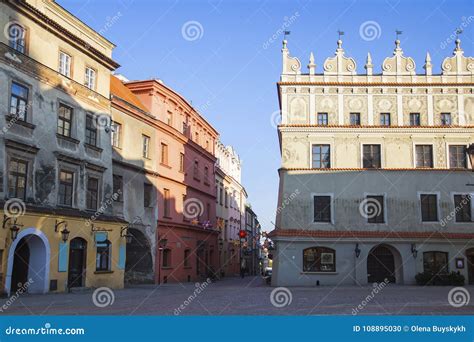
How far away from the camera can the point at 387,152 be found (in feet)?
110

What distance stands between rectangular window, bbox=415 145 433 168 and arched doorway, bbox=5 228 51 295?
23.1m

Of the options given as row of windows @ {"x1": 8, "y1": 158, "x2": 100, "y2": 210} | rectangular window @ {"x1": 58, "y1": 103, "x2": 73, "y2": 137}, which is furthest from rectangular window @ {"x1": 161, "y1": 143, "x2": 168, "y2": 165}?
rectangular window @ {"x1": 58, "y1": 103, "x2": 73, "y2": 137}

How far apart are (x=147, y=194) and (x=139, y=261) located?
178 inches

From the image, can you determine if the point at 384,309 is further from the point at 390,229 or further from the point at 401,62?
the point at 401,62

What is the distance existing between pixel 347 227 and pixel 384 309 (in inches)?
668

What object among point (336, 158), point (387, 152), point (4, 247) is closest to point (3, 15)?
point (4, 247)

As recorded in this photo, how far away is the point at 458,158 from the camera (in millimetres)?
33500

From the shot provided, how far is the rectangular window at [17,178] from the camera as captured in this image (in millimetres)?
21516

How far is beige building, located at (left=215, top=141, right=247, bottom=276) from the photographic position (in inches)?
2130

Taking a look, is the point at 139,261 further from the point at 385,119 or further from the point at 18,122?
the point at 385,119

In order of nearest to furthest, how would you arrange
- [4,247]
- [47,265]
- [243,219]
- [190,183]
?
[4,247] < [47,265] < [190,183] < [243,219]

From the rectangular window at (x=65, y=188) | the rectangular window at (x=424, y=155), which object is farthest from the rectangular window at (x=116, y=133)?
the rectangular window at (x=424, y=155)

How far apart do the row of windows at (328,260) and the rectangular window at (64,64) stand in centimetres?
1722

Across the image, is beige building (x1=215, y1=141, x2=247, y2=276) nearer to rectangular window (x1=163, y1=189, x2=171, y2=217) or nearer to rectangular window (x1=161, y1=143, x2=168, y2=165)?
rectangular window (x1=163, y1=189, x2=171, y2=217)
